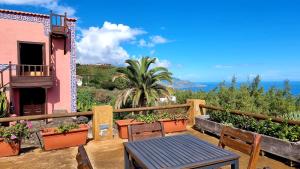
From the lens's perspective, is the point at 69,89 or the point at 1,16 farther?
the point at 69,89

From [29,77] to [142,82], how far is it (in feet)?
20.5

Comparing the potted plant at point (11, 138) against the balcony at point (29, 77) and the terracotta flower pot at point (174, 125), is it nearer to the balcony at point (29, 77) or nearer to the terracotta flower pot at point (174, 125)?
the terracotta flower pot at point (174, 125)

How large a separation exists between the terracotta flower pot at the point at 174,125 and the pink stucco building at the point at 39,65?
771cm

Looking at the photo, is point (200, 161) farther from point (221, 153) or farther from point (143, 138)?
point (143, 138)

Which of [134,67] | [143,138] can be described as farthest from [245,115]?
[134,67]

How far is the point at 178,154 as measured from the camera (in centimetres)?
271

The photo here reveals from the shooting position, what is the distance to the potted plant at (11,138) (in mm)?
5043

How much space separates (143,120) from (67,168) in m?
2.64

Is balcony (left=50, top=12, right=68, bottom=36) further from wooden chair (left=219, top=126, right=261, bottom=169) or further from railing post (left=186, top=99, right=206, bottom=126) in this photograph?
wooden chair (left=219, top=126, right=261, bottom=169)

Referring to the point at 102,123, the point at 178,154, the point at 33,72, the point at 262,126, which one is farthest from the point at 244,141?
the point at 33,72

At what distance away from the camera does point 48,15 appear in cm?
1255

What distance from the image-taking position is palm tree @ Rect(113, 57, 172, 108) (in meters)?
9.12

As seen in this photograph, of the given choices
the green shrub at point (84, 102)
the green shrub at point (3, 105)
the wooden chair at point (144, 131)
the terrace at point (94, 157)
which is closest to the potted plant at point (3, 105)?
the green shrub at point (3, 105)

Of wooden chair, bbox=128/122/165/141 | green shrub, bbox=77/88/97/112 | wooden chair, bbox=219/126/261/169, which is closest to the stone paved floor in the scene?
wooden chair, bbox=128/122/165/141
